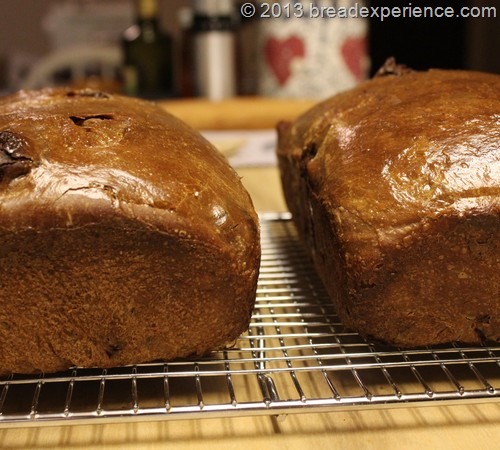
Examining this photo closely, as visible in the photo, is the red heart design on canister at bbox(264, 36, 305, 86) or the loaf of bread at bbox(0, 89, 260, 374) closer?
the loaf of bread at bbox(0, 89, 260, 374)

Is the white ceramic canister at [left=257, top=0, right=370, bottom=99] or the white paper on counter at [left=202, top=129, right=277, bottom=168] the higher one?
the white ceramic canister at [left=257, top=0, right=370, bottom=99]

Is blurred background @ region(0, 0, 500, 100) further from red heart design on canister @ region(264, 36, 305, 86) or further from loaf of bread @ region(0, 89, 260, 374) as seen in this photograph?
loaf of bread @ region(0, 89, 260, 374)

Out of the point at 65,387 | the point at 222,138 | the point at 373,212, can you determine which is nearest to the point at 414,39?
the point at 222,138

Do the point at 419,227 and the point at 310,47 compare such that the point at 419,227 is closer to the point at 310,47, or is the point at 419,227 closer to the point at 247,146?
the point at 247,146

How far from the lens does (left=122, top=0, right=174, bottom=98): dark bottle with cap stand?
11.1ft

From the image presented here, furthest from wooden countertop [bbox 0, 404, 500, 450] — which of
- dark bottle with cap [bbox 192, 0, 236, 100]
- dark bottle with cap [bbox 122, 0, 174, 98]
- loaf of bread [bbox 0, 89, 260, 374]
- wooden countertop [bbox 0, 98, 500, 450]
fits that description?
dark bottle with cap [bbox 122, 0, 174, 98]

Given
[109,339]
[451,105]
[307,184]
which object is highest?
[451,105]

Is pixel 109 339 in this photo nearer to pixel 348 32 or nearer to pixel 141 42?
pixel 348 32

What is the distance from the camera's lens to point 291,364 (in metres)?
0.96

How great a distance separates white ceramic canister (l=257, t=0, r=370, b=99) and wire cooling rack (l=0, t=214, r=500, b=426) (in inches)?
81.2

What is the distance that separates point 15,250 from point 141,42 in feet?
9.22

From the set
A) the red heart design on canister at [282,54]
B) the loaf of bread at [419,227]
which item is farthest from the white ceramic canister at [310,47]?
the loaf of bread at [419,227]

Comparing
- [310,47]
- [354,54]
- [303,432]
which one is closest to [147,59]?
[310,47]

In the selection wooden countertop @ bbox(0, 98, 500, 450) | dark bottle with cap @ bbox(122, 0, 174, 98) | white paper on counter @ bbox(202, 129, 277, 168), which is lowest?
white paper on counter @ bbox(202, 129, 277, 168)
